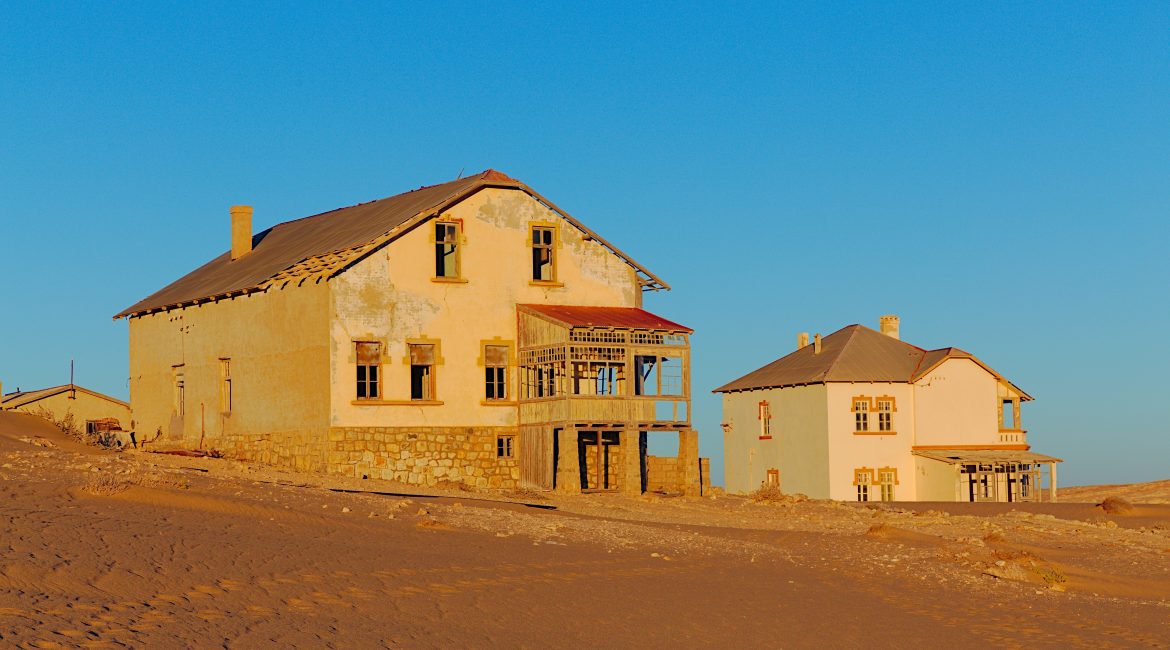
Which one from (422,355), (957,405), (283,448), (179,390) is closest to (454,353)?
(422,355)

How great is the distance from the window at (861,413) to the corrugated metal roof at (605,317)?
14130 mm

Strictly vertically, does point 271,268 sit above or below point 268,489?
above

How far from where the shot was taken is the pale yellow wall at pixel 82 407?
225 feet

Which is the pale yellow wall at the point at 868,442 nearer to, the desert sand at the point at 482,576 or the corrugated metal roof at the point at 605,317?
the corrugated metal roof at the point at 605,317

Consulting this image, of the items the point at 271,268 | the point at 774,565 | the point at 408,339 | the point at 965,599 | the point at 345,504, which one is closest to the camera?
the point at 965,599

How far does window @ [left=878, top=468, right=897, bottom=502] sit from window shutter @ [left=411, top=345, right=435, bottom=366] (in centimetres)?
2084

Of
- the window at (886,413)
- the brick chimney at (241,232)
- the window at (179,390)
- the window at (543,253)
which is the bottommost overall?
the window at (886,413)

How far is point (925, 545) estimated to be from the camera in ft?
86.2

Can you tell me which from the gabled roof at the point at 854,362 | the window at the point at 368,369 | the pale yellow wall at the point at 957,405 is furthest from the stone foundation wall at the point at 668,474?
the pale yellow wall at the point at 957,405

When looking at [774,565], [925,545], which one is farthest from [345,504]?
[925,545]

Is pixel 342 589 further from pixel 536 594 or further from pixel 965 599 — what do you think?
pixel 965 599

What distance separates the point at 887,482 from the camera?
5294cm

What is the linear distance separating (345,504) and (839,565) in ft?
28.3

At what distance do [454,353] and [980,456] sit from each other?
75.6ft
